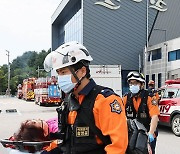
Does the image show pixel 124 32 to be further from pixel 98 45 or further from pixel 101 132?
pixel 101 132

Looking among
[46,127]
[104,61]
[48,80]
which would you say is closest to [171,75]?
[104,61]

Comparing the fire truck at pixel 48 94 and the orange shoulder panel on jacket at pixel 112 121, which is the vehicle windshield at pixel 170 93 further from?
the fire truck at pixel 48 94

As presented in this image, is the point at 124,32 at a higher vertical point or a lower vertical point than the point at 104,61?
higher

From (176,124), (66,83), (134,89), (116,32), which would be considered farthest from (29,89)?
(66,83)

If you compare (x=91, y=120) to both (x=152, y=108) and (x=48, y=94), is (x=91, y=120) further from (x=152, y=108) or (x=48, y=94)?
(x=48, y=94)

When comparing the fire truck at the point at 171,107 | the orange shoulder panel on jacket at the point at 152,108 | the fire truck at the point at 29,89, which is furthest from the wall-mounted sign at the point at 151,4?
the orange shoulder panel on jacket at the point at 152,108

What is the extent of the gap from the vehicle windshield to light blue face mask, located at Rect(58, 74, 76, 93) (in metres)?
8.05

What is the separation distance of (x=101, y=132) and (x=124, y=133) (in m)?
0.15

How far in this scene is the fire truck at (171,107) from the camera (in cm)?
941

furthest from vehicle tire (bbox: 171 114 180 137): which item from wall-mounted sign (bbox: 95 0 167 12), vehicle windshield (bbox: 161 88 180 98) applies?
wall-mounted sign (bbox: 95 0 167 12)

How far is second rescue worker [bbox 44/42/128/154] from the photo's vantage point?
186 centimetres

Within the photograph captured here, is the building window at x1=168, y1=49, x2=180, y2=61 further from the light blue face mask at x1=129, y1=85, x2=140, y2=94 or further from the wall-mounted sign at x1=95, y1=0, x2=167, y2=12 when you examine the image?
the light blue face mask at x1=129, y1=85, x2=140, y2=94

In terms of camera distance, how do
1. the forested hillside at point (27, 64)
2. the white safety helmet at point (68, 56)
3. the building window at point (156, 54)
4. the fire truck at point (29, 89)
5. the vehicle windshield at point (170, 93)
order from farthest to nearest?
the forested hillside at point (27, 64) < the fire truck at point (29, 89) < the building window at point (156, 54) < the vehicle windshield at point (170, 93) < the white safety helmet at point (68, 56)

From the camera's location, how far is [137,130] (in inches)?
81.7
